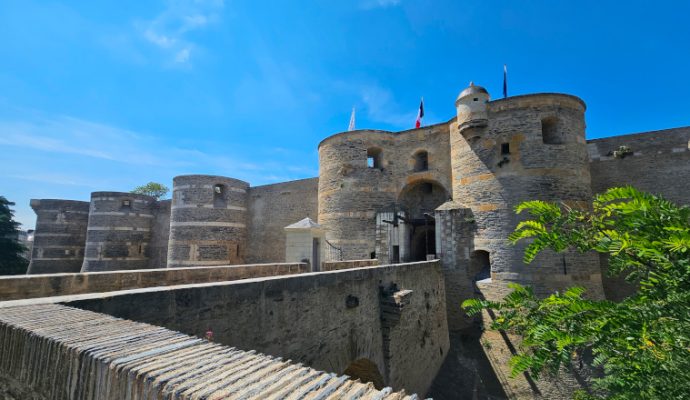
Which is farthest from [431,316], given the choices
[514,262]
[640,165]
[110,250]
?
[110,250]

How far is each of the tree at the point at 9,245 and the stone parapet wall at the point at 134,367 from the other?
24.9 m

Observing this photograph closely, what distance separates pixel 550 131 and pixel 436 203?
5.83 m

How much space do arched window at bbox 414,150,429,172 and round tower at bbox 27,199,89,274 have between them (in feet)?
81.3

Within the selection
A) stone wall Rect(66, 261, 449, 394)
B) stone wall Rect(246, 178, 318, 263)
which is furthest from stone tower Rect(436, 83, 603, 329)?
stone wall Rect(246, 178, 318, 263)

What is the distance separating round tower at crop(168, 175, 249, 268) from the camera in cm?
1839

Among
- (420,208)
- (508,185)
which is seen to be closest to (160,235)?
(420,208)

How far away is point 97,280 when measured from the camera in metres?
5.02

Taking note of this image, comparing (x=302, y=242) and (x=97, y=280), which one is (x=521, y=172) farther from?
(x=97, y=280)

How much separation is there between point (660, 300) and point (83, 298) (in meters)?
4.95

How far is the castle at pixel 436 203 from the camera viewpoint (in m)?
9.78

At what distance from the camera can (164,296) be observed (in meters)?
3.27

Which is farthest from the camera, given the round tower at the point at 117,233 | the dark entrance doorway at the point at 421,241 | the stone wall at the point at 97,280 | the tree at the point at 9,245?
the round tower at the point at 117,233

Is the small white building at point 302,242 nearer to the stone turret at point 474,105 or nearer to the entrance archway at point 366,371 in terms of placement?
the entrance archway at point 366,371

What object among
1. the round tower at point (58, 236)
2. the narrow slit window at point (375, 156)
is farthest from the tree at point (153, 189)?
the narrow slit window at point (375, 156)
